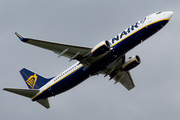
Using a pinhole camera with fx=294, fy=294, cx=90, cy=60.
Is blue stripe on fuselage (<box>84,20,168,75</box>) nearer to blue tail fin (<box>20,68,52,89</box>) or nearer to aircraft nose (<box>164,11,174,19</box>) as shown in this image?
aircraft nose (<box>164,11,174,19</box>)

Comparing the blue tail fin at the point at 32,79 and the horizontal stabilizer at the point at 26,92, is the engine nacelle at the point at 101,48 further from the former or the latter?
the horizontal stabilizer at the point at 26,92

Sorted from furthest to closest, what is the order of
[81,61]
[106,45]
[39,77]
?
[39,77], [81,61], [106,45]

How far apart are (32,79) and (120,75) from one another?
16779 millimetres

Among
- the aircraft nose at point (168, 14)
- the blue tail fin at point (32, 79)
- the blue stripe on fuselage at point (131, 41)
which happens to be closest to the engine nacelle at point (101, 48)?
the blue stripe on fuselage at point (131, 41)

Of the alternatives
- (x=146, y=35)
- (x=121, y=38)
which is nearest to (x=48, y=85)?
(x=121, y=38)

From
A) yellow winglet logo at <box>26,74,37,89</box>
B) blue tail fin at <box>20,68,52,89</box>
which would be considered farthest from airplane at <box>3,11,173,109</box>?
yellow winglet logo at <box>26,74,37,89</box>

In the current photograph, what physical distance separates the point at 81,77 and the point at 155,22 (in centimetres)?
1467

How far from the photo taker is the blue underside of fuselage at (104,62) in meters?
43.7

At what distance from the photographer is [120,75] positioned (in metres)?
56.4

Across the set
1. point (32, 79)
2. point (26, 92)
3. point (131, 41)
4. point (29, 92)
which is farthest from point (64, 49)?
point (32, 79)

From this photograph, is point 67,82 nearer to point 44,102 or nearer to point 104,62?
point 104,62

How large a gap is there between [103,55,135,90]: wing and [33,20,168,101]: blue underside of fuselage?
16.5ft

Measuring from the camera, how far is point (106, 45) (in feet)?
141

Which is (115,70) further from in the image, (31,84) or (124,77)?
(31,84)
